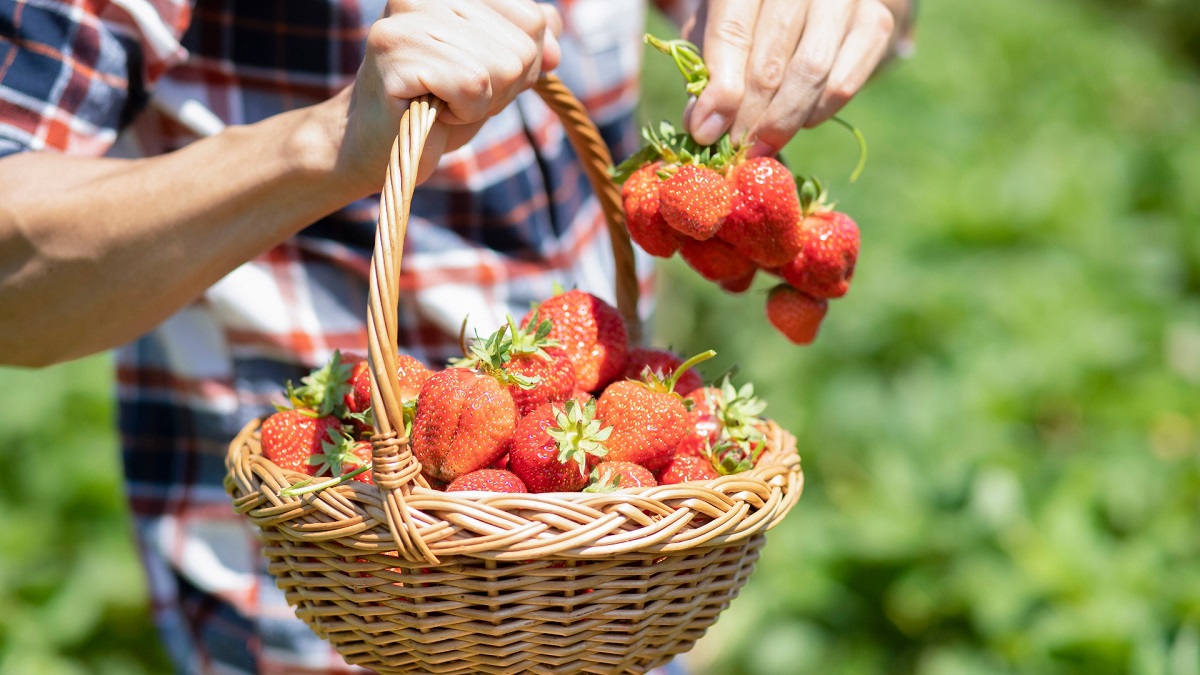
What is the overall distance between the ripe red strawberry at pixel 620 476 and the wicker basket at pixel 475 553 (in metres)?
0.08

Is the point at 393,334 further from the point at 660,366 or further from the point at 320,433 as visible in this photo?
the point at 660,366

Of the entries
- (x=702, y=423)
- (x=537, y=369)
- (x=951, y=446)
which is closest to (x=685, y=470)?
(x=702, y=423)

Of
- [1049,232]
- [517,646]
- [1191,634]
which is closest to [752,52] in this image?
[517,646]

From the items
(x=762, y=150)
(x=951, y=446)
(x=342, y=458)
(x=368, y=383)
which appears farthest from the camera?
(x=951, y=446)

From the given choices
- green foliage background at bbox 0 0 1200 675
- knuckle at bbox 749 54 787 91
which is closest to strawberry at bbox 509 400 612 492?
knuckle at bbox 749 54 787 91

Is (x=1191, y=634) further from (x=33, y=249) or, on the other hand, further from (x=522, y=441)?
(x=33, y=249)

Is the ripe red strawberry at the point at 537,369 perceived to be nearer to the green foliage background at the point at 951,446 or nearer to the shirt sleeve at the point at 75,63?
the shirt sleeve at the point at 75,63

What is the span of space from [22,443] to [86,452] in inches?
7.8

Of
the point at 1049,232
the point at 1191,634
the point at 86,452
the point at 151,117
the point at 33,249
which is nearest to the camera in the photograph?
the point at 33,249

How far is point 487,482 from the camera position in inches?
44.2

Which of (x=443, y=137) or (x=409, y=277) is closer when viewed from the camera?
(x=443, y=137)

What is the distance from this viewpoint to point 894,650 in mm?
2869

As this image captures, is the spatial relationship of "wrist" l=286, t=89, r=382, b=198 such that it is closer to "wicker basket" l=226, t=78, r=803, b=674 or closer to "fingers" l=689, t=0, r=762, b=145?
"wicker basket" l=226, t=78, r=803, b=674

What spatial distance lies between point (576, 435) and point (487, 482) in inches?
4.0
